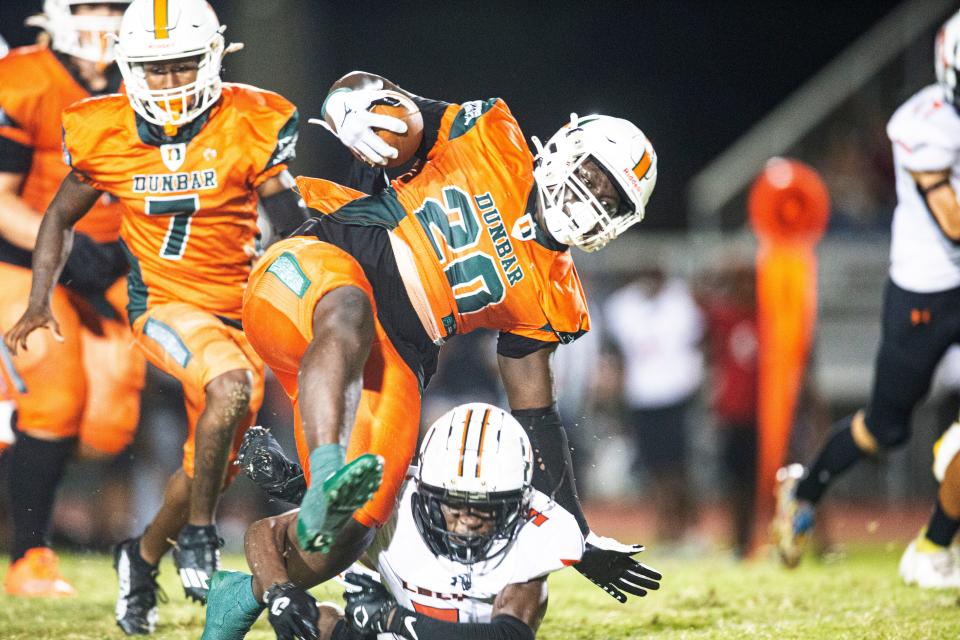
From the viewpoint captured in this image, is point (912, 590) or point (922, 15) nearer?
point (912, 590)

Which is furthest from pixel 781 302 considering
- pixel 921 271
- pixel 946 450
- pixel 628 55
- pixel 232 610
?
pixel 628 55

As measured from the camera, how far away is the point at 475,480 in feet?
12.5

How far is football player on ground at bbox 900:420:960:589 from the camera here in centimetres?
543

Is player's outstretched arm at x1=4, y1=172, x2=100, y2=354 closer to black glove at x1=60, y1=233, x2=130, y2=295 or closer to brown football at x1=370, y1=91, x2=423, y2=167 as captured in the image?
black glove at x1=60, y1=233, x2=130, y2=295

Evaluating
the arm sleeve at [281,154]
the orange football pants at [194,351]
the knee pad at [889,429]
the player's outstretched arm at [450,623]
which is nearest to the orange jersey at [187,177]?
the arm sleeve at [281,154]

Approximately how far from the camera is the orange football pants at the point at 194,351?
4.62 metres

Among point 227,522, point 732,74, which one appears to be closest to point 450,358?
point 227,522

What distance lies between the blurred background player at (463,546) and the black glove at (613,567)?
0.22m

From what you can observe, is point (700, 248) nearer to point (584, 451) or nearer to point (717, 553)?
point (584, 451)

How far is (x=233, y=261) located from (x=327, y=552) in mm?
1723

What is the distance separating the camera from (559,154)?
4102mm

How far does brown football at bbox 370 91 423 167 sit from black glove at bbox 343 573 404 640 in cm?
136

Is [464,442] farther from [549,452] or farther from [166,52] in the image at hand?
[166,52]

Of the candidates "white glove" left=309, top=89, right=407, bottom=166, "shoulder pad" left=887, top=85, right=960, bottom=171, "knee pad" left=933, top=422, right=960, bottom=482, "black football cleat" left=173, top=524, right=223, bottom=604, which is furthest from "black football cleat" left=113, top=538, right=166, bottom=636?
"shoulder pad" left=887, top=85, right=960, bottom=171
